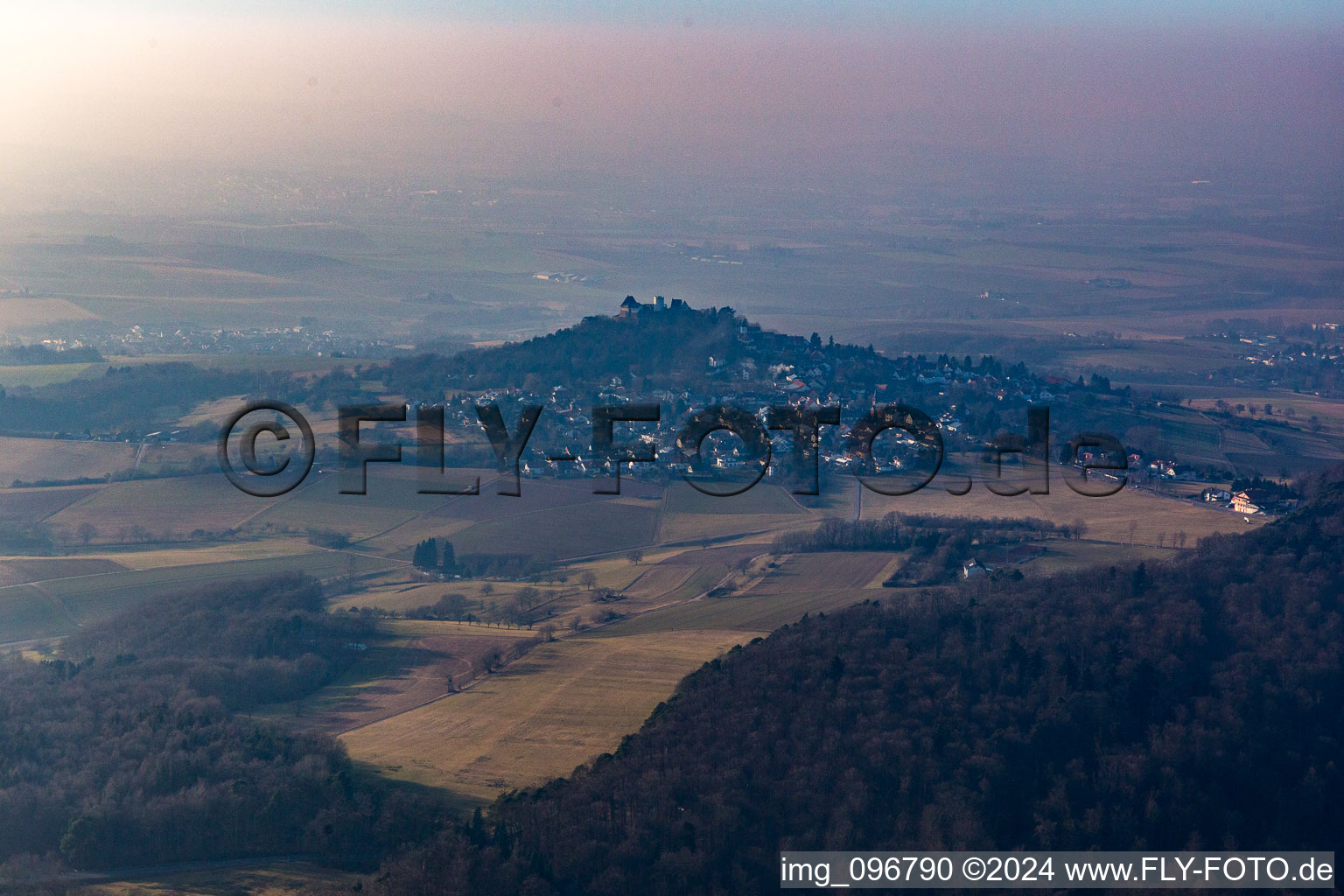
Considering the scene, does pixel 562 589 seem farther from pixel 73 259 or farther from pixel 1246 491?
pixel 73 259

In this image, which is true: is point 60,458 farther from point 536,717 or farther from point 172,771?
point 172,771

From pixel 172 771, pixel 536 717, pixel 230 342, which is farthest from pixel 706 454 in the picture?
pixel 230 342

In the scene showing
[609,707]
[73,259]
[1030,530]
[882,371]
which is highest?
[73,259]

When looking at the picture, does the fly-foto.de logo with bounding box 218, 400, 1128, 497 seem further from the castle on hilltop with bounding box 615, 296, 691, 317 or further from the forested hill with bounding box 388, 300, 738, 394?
the castle on hilltop with bounding box 615, 296, 691, 317

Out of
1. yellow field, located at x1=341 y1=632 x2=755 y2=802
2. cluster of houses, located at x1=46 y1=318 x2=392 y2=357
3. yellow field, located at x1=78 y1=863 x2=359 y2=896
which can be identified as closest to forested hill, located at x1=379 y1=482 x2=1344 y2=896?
yellow field, located at x1=341 y1=632 x2=755 y2=802

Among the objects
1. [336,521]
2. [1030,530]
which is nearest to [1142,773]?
[1030,530]

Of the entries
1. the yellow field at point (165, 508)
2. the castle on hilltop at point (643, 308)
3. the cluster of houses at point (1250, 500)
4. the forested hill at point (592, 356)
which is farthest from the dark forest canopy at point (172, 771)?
the castle on hilltop at point (643, 308)
